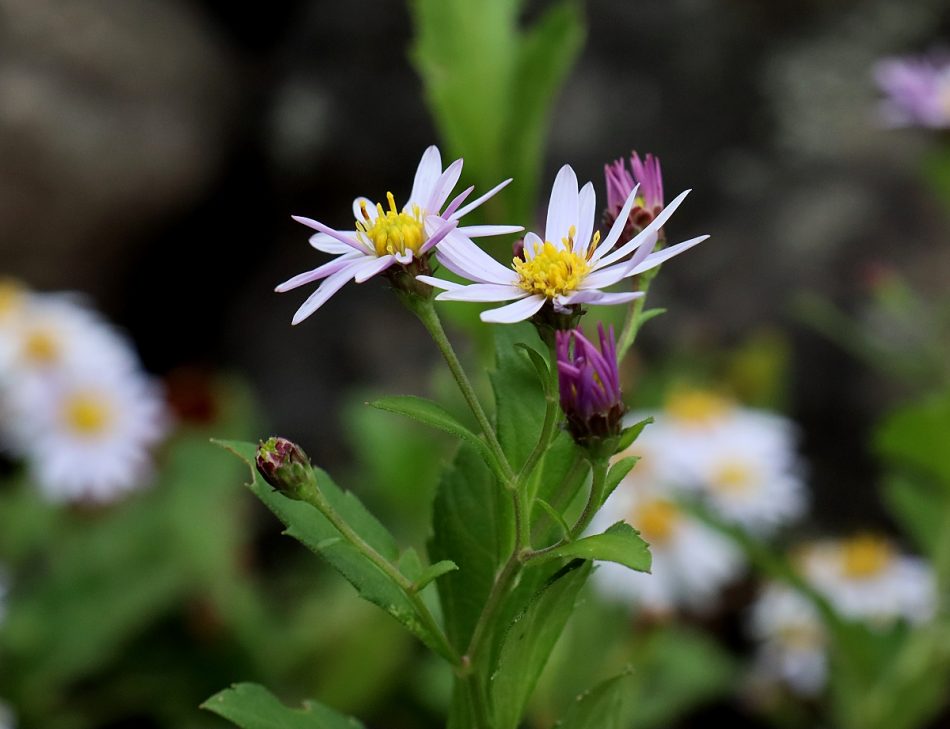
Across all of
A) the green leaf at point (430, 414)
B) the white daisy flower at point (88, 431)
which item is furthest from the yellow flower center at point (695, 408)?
the green leaf at point (430, 414)

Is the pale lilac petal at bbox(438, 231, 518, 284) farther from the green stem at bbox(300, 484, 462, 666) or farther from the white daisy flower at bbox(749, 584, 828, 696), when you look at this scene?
the white daisy flower at bbox(749, 584, 828, 696)

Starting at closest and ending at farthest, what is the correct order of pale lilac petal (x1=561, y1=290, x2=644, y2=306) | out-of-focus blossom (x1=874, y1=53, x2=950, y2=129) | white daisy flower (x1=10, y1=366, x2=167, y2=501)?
pale lilac petal (x1=561, y1=290, x2=644, y2=306) < out-of-focus blossom (x1=874, y1=53, x2=950, y2=129) < white daisy flower (x1=10, y1=366, x2=167, y2=501)

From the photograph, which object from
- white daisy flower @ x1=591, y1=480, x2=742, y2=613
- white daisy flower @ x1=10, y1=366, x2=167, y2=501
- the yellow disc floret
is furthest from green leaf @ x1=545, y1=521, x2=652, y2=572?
white daisy flower @ x1=10, y1=366, x2=167, y2=501

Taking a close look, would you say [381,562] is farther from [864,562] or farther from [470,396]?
[864,562]

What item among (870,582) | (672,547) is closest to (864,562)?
(870,582)

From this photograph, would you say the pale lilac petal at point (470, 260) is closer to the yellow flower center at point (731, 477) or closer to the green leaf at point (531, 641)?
the green leaf at point (531, 641)

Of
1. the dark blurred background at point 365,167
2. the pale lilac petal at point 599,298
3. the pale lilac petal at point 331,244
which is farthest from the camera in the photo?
the dark blurred background at point 365,167

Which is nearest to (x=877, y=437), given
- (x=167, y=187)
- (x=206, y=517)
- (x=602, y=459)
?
(x=602, y=459)
